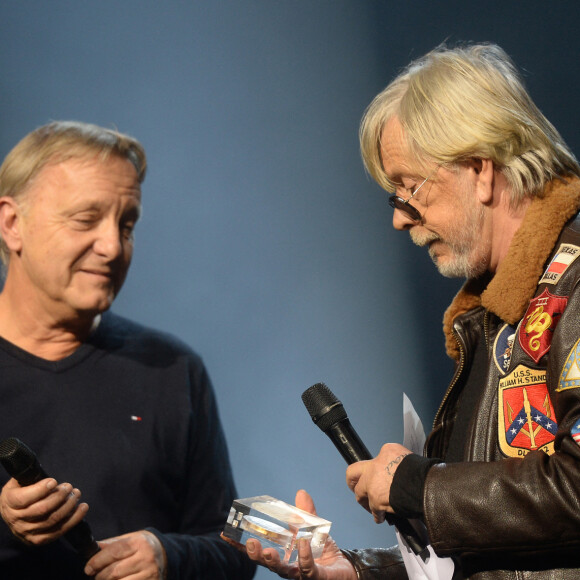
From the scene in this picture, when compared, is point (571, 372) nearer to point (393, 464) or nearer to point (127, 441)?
point (393, 464)

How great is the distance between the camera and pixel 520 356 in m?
1.33

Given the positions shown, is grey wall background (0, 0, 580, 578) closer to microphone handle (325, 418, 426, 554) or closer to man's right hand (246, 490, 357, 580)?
man's right hand (246, 490, 357, 580)

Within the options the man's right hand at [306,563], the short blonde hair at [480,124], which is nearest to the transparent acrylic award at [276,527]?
the man's right hand at [306,563]

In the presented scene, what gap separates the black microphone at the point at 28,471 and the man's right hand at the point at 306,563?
0.38 m

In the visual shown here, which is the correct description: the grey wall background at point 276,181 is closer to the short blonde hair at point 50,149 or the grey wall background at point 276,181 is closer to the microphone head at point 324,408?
the short blonde hair at point 50,149

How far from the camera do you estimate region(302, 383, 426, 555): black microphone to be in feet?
4.61

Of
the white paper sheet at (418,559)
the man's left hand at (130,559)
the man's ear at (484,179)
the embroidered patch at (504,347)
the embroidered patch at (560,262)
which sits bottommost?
the man's left hand at (130,559)

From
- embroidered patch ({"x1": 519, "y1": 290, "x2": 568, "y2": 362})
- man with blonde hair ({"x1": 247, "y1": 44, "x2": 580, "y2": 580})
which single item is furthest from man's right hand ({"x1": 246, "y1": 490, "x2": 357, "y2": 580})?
embroidered patch ({"x1": 519, "y1": 290, "x2": 568, "y2": 362})

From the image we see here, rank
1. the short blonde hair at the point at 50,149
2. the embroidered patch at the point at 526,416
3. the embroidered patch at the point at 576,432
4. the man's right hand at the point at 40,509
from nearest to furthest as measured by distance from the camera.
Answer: the embroidered patch at the point at 576,432
the embroidered patch at the point at 526,416
the man's right hand at the point at 40,509
the short blonde hair at the point at 50,149

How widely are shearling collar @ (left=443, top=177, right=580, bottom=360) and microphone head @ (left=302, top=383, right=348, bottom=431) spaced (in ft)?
1.18

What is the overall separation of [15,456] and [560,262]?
3.55ft

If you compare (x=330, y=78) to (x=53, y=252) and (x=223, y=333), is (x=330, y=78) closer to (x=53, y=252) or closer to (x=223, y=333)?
(x=223, y=333)

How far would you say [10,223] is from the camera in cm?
193

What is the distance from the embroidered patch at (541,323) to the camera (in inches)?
50.3
